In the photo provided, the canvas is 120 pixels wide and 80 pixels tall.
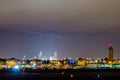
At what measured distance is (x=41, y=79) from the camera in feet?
340

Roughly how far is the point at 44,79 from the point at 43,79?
9.8 inches

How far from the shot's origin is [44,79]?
103125 millimetres

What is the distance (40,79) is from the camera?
103 m

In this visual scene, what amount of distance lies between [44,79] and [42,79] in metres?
0.58

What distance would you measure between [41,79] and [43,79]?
708 millimetres

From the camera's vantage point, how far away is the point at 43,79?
10319 centimetres

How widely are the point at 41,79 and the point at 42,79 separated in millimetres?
355

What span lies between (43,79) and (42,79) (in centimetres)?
35

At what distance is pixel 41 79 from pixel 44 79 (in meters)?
0.93

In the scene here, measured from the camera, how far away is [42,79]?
103438 mm

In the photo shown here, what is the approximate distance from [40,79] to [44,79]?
961 millimetres

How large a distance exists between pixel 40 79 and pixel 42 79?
53cm
